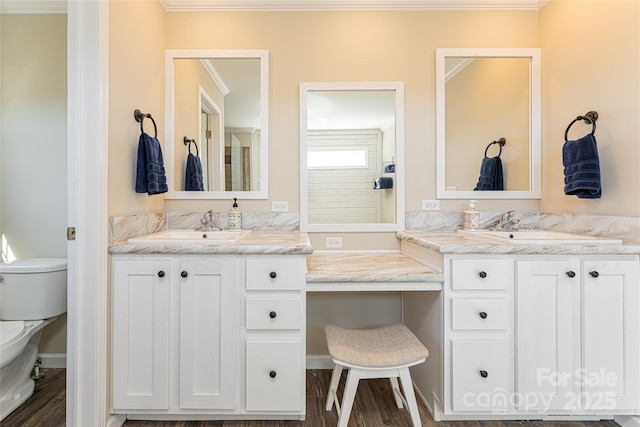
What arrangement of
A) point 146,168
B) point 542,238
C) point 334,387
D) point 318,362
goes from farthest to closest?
point 318,362 → point 542,238 → point 146,168 → point 334,387

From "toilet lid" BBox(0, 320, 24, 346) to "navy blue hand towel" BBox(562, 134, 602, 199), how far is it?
10.2ft

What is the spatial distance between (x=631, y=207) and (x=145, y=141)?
261 cm

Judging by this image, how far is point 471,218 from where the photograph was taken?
7.11 ft

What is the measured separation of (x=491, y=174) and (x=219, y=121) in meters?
1.93

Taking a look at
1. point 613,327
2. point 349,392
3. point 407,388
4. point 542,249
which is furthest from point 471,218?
point 349,392

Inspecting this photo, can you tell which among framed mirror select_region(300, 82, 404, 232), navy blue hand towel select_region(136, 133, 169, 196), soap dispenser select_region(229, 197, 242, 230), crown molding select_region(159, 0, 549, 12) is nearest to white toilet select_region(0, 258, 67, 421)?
navy blue hand towel select_region(136, 133, 169, 196)

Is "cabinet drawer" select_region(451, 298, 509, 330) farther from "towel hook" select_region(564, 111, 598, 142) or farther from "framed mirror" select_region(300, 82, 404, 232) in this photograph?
"towel hook" select_region(564, 111, 598, 142)

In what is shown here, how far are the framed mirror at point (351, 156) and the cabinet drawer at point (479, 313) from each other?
776mm

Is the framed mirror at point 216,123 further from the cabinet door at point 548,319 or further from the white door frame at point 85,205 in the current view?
the cabinet door at point 548,319

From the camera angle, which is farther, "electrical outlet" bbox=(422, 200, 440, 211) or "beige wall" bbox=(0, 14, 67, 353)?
"electrical outlet" bbox=(422, 200, 440, 211)

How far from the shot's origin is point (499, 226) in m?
2.18

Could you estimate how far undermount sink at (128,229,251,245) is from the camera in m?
1.62

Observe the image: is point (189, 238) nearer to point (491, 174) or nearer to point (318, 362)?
point (318, 362)

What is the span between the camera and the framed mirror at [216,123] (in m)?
2.21
